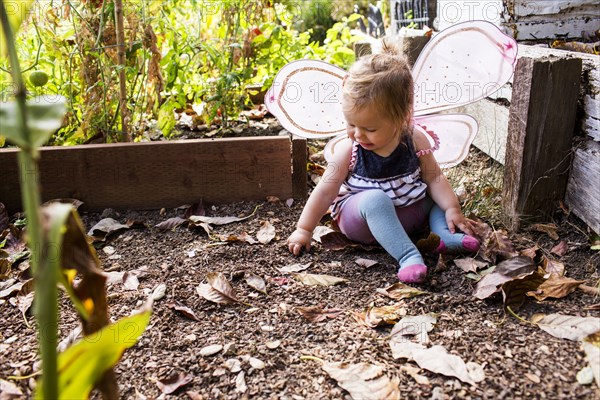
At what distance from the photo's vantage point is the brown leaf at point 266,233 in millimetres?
2250

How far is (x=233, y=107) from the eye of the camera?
3.06 metres

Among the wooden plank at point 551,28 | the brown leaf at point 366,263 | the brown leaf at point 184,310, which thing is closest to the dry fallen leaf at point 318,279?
the brown leaf at point 366,263

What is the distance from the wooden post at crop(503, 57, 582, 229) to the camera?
6.60 ft

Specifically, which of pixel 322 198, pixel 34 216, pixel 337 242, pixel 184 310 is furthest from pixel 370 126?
pixel 34 216

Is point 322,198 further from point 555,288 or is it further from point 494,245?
point 555,288

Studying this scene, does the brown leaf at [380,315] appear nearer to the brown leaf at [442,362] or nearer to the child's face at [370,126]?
the brown leaf at [442,362]

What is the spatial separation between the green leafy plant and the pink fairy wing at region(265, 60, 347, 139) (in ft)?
4.97

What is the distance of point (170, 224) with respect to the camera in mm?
2396

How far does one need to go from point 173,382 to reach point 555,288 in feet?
3.72

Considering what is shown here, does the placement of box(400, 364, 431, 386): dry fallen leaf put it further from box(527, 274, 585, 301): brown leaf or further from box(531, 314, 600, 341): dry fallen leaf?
box(527, 274, 585, 301): brown leaf

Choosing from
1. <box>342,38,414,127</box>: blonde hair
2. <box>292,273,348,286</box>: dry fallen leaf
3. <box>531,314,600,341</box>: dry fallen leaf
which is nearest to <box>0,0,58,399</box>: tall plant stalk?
<box>292,273,348,286</box>: dry fallen leaf

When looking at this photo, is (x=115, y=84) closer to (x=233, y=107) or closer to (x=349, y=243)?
(x=233, y=107)

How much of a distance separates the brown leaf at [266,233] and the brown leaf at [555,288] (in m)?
0.97

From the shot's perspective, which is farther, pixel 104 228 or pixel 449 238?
pixel 104 228
